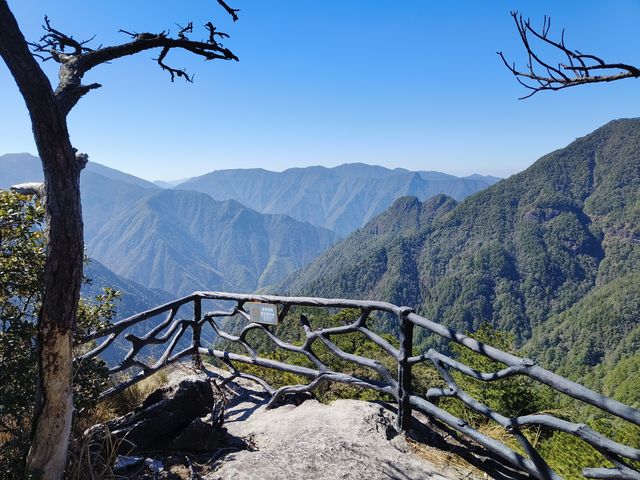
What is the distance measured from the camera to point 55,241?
275cm

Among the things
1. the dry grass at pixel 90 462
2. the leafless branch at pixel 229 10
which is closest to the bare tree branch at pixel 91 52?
the leafless branch at pixel 229 10

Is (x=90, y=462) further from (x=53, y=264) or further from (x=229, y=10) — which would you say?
(x=229, y=10)

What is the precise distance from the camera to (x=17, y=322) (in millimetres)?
3529

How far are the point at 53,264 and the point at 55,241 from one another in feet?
0.49

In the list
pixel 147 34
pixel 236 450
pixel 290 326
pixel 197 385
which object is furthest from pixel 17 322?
pixel 290 326

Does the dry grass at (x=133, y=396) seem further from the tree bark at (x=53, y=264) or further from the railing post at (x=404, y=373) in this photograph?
the railing post at (x=404, y=373)

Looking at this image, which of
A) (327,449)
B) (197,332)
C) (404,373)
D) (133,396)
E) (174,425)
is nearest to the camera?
(327,449)

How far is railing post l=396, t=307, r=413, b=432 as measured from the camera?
4.29 m

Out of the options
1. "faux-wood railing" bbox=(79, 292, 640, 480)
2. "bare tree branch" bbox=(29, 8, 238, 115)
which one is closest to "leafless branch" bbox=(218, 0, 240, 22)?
"bare tree branch" bbox=(29, 8, 238, 115)

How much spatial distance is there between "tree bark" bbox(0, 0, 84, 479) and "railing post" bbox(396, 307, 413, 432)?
2.88 meters

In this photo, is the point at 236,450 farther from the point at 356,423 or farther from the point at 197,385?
the point at 356,423

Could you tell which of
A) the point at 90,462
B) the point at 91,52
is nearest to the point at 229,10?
the point at 91,52

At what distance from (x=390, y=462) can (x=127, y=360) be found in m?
3.72

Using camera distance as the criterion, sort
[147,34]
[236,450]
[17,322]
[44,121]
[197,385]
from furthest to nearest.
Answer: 1. [197,385]
2. [236,450]
3. [17,322]
4. [147,34]
5. [44,121]
